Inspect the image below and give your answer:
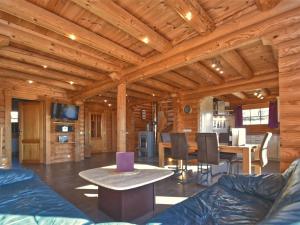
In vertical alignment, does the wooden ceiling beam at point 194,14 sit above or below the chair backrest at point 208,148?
above

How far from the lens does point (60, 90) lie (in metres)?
7.07

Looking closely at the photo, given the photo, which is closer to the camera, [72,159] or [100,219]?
[100,219]

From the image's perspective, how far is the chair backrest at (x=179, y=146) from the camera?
4.42m

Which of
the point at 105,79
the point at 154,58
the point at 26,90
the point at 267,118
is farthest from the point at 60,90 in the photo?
the point at 267,118

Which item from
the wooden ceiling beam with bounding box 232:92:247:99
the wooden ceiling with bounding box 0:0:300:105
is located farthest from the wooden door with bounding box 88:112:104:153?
the wooden ceiling beam with bounding box 232:92:247:99

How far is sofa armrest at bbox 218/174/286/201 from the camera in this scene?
2027 mm

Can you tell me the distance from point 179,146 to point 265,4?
302cm

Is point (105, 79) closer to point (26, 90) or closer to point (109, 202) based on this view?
point (26, 90)

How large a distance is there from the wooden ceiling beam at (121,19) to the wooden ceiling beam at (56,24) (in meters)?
0.55

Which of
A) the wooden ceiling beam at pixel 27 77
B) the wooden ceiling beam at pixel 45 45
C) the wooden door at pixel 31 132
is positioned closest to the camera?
the wooden ceiling beam at pixel 45 45

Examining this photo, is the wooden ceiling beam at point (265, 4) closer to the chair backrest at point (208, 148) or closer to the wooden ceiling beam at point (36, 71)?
the chair backrest at point (208, 148)

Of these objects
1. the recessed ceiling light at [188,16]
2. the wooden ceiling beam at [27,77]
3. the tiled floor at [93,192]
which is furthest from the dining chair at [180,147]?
the wooden ceiling beam at [27,77]

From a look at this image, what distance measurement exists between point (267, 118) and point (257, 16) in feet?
21.4

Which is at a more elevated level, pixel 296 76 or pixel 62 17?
pixel 62 17
